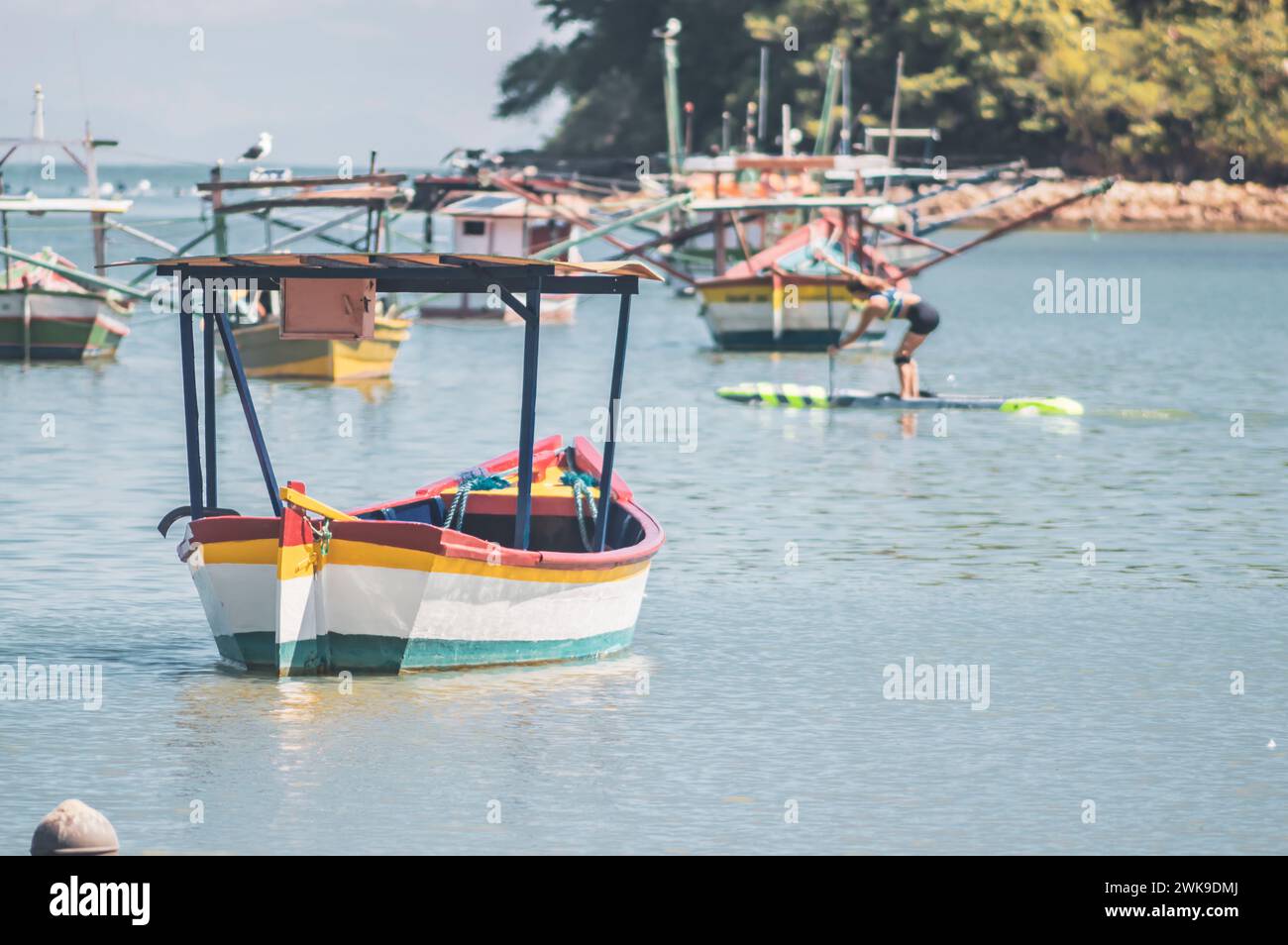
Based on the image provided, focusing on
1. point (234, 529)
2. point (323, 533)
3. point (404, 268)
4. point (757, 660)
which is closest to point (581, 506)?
point (757, 660)

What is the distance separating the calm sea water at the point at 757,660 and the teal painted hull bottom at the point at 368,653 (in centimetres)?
15

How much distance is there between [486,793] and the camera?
1417 centimetres

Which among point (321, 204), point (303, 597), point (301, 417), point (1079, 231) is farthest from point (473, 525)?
point (1079, 231)

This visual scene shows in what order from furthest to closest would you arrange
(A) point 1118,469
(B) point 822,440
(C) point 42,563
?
(B) point 822,440 < (A) point 1118,469 < (C) point 42,563

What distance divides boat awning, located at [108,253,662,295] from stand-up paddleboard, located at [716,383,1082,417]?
775 inches

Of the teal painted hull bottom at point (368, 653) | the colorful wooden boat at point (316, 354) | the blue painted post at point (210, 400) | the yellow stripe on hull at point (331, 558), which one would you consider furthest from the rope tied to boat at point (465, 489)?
the colorful wooden boat at point (316, 354)

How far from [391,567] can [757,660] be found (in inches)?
138

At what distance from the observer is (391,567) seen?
16094 mm

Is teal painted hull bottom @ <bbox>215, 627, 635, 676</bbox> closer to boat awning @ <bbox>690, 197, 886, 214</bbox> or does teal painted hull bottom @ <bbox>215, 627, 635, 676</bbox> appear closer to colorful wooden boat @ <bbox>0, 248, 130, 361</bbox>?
boat awning @ <bbox>690, 197, 886, 214</bbox>

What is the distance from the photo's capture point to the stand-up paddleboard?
3638 cm

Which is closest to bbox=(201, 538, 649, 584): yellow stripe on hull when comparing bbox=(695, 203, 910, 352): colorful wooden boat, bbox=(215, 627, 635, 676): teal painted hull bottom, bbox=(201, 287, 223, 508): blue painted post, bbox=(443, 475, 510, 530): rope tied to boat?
bbox=(215, 627, 635, 676): teal painted hull bottom
